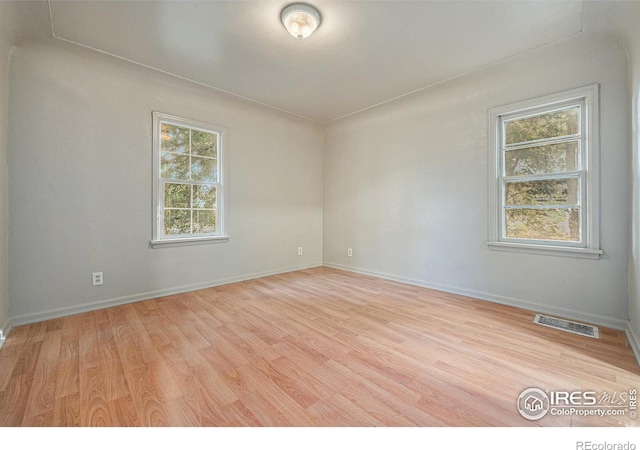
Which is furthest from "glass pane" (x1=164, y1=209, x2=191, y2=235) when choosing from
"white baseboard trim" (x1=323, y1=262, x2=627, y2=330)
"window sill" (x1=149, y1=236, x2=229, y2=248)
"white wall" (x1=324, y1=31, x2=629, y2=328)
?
"white baseboard trim" (x1=323, y1=262, x2=627, y2=330)

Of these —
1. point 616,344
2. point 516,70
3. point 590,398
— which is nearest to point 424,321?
point 590,398

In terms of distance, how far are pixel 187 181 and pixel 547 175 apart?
412 cm

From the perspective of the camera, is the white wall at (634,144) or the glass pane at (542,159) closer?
the white wall at (634,144)

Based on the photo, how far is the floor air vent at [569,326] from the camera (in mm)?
2179

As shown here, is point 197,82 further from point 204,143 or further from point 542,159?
point 542,159

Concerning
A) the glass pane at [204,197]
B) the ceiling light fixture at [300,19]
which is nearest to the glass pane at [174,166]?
the glass pane at [204,197]

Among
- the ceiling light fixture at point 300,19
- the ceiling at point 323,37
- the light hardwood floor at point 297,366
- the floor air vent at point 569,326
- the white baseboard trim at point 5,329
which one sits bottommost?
the light hardwood floor at point 297,366

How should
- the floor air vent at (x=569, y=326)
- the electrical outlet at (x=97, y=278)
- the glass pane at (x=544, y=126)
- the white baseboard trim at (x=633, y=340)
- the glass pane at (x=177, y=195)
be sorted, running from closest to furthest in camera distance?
1. the white baseboard trim at (x=633, y=340)
2. the floor air vent at (x=569, y=326)
3. the glass pane at (x=544, y=126)
4. the electrical outlet at (x=97, y=278)
5. the glass pane at (x=177, y=195)

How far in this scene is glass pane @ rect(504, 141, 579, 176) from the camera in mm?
2568

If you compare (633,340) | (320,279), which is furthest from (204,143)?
(633,340)

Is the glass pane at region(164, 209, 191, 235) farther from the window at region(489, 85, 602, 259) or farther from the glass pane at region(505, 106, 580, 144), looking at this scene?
the glass pane at region(505, 106, 580, 144)

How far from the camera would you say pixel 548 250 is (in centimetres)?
262

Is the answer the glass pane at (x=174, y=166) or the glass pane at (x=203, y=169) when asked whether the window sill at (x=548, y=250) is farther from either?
the glass pane at (x=174, y=166)

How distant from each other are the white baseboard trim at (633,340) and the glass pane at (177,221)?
14.2 ft
